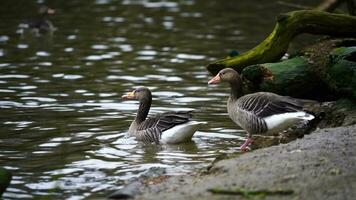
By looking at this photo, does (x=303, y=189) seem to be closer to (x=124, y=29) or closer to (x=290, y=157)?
(x=290, y=157)

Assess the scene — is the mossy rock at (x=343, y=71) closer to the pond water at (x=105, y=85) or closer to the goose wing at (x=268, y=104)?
the goose wing at (x=268, y=104)

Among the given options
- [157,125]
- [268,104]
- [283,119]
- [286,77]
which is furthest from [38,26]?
[283,119]

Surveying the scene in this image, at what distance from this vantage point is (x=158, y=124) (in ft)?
41.2

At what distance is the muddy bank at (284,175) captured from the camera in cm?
793

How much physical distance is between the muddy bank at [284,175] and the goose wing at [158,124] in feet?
8.83

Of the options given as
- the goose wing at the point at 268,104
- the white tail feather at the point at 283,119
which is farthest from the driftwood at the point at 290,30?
the white tail feather at the point at 283,119

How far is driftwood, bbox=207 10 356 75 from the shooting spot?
12922 mm

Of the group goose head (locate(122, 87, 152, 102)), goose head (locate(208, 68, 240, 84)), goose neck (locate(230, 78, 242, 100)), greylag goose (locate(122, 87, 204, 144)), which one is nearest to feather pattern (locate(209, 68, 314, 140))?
goose neck (locate(230, 78, 242, 100))

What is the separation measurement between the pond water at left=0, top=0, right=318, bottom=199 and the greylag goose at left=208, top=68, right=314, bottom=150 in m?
0.51

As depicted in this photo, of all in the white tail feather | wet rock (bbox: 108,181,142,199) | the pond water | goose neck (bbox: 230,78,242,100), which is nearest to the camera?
wet rock (bbox: 108,181,142,199)

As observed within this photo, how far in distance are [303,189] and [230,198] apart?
79 cm

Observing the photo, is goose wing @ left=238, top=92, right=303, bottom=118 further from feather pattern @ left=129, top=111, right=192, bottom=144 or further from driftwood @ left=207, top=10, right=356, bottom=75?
driftwood @ left=207, top=10, right=356, bottom=75

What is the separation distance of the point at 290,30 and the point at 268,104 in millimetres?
2178

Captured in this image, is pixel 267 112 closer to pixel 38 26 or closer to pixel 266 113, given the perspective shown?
pixel 266 113
